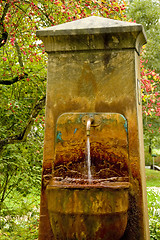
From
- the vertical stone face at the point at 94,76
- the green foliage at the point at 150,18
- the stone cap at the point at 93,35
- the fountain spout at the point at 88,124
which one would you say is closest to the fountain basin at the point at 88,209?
the vertical stone face at the point at 94,76

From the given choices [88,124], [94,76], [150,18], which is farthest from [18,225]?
[150,18]

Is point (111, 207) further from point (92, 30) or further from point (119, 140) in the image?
point (92, 30)

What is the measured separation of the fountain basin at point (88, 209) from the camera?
213cm

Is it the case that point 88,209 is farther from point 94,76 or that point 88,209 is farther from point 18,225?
point 18,225

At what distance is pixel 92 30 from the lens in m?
2.61

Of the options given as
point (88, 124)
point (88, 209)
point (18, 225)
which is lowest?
point (18, 225)

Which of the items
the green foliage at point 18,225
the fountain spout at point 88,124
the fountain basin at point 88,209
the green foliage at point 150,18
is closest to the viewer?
the fountain basin at point 88,209

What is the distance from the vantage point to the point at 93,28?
2613 mm

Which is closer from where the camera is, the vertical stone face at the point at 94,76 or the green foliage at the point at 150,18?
the vertical stone face at the point at 94,76

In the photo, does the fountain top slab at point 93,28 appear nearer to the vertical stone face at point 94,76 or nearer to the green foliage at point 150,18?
the vertical stone face at point 94,76

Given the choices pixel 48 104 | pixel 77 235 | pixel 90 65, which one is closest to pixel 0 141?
pixel 48 104

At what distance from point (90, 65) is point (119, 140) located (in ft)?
2.46

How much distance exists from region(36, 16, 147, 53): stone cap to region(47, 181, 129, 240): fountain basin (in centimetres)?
129

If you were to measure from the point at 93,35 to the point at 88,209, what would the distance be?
151 cm
